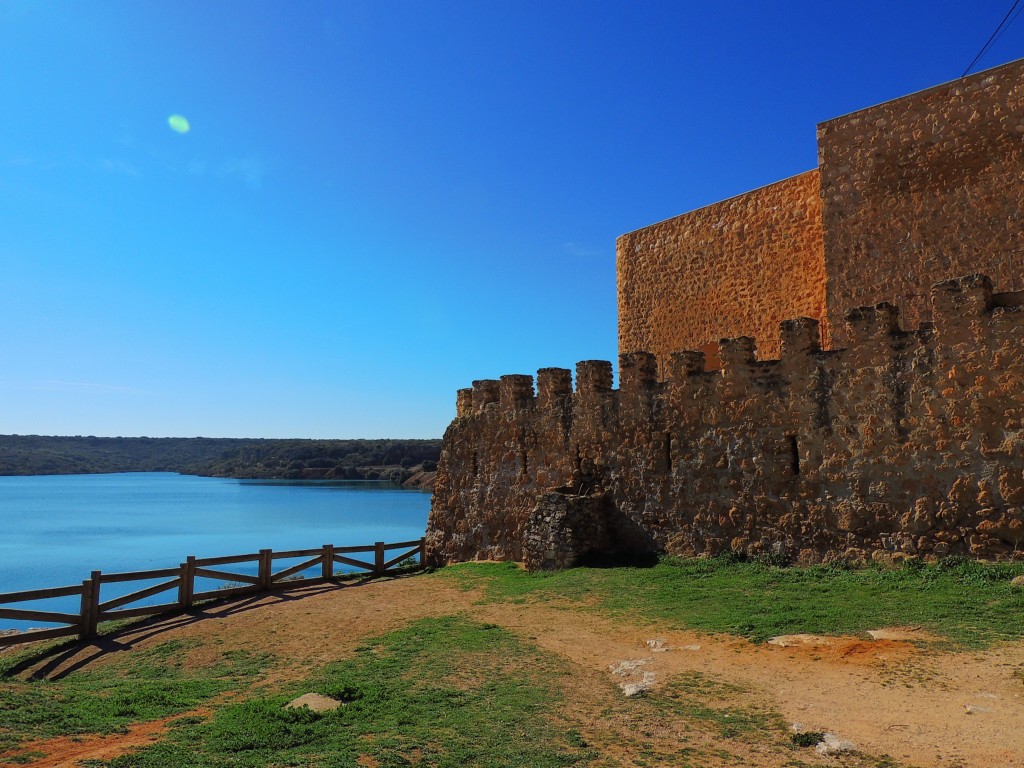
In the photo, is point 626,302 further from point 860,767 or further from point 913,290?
point 860,767

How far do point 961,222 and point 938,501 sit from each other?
17.1 ft

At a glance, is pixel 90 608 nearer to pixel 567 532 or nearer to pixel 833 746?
pixel 567 532

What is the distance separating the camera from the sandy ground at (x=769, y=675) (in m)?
5.01

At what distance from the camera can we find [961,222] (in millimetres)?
11758

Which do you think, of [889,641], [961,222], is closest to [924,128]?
[961,222]

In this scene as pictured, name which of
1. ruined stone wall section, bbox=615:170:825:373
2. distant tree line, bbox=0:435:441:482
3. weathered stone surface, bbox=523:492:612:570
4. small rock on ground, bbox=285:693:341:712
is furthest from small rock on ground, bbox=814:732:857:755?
distant tree line, bbox=0:435:441:482

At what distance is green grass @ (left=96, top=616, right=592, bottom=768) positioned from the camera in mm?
5156

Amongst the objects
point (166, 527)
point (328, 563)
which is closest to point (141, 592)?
point (328, 563)

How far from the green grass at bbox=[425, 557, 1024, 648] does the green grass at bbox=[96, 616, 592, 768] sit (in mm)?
Result: 2601

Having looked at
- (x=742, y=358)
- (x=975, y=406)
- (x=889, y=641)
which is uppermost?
(x=742, y=358)

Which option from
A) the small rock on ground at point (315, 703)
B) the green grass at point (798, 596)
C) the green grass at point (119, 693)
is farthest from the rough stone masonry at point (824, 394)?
the small rock on ground at point (315, 703)

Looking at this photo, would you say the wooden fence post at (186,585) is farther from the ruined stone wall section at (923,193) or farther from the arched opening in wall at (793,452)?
the ruined stone wall section at (923,193)

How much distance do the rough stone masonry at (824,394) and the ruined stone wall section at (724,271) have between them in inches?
2.1

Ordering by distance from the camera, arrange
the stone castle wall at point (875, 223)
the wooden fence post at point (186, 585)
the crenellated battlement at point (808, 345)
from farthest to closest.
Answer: the wooden fence post at point (186, 585)
the stone castle wall at point (875, 223)
the crenellated battlement at point (808, 345)
